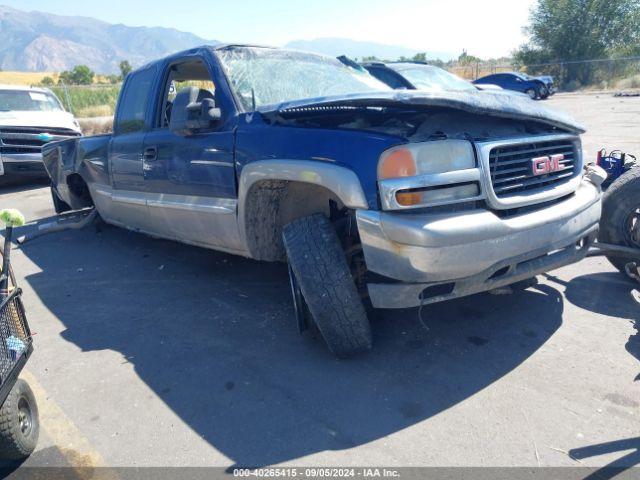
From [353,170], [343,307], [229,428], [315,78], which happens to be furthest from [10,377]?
[315,78]

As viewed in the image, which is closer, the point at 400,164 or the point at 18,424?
the point at 18,424

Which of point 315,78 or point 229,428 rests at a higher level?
point 315,78

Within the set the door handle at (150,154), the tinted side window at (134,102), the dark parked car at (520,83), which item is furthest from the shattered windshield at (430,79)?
the dark parked car at (520,83)

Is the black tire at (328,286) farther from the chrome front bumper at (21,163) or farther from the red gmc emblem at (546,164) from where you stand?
the chrome front bumper at (21,163)

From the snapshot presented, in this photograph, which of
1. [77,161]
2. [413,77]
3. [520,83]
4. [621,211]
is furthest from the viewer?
[520,83]

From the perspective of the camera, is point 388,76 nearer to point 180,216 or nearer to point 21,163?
point 21,163

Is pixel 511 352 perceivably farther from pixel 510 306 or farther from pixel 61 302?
pixel 61 302

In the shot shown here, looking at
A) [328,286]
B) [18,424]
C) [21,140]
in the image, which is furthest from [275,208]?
[21,140]

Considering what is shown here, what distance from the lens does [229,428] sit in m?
2.34

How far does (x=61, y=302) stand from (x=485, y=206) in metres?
3.34

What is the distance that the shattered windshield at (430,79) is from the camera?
10461mm

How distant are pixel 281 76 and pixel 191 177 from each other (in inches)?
39.7

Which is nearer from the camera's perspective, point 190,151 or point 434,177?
point 434,177

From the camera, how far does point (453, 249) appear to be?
231 centimetres
